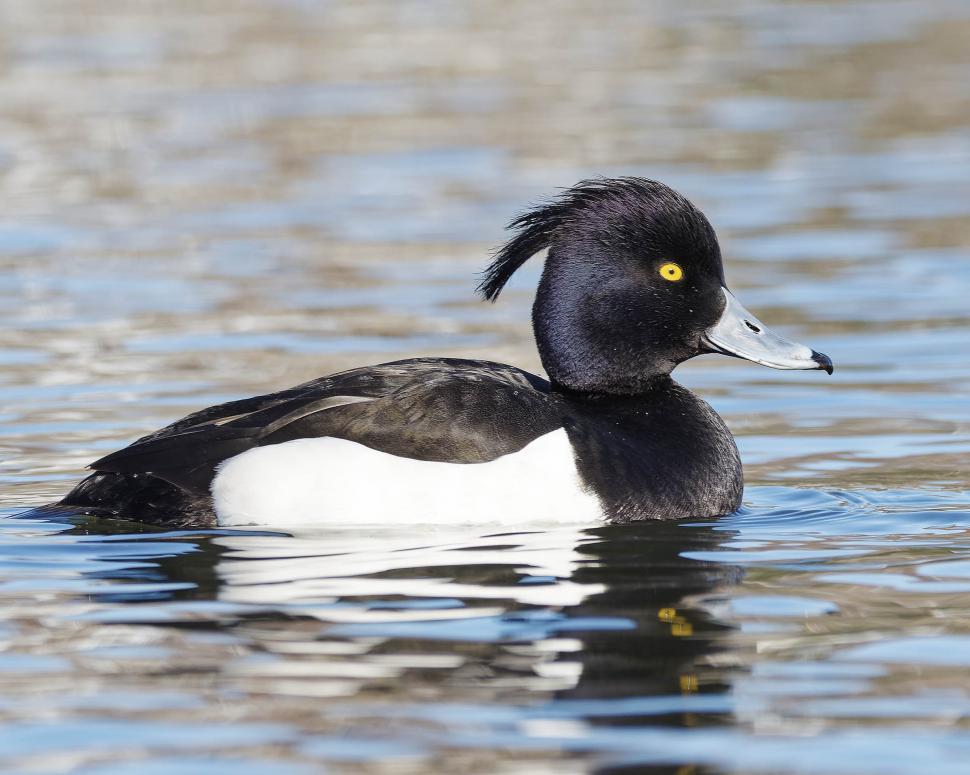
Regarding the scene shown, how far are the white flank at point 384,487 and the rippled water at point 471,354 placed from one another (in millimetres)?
77

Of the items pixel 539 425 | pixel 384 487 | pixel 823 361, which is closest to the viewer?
pixel 384 487

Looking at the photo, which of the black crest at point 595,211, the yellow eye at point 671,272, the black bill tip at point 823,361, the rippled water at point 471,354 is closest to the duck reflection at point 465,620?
the rippled water at point 471,354

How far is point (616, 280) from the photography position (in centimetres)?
650

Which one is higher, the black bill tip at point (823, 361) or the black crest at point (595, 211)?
the black crest at point (595, 211)

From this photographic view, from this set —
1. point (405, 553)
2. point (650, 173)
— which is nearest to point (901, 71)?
point (650, 173)

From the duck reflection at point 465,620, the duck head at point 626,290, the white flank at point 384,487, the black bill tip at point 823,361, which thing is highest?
the duck head at point 626,290

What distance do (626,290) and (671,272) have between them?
18cm

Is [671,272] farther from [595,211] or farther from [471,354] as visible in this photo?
[471,354]

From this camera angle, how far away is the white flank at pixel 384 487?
232 inches

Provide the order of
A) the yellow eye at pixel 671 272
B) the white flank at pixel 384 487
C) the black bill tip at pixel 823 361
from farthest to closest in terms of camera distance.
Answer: the yellow eye at pixel 671 272, the black bill tip at pixel 823 361, the white flank at pixel 384 487

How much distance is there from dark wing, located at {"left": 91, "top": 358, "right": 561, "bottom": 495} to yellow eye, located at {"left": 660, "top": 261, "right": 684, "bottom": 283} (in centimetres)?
70

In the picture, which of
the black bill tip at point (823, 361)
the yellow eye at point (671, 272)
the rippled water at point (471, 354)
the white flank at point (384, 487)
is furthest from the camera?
the yellow eye at point (671, 272)

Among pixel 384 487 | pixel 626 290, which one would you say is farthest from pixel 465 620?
pixel 626 290

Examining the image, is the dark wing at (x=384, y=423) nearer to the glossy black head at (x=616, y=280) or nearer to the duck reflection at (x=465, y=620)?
the duck reflection at (x=465, y=620)
